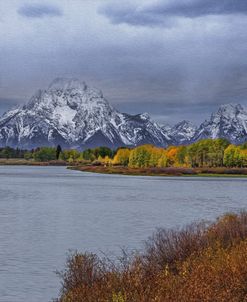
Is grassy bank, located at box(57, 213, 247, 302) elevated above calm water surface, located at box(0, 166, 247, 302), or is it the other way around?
grassy bank, located at box(57, 213, 247, 302)

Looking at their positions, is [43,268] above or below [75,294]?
below

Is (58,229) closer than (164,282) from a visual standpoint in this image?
No

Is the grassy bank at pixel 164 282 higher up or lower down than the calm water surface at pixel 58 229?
higher up

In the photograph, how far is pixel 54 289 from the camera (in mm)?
24094

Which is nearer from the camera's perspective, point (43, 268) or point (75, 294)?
point (75, 294)

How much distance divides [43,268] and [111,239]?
30.2 ft

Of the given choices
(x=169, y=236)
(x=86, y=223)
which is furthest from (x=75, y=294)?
(x=86, y=223)

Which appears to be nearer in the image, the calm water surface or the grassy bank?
the grassy bank

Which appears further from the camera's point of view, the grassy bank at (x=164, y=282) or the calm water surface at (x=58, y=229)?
the calm water surface at (x=58, y=229)

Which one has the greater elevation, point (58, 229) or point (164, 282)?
point (164, 282)

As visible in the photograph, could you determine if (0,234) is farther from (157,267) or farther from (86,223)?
(157,267)

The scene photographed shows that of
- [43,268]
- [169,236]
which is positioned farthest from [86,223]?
[169,236]

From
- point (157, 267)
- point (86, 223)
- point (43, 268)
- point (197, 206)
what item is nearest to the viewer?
point (157, 267)

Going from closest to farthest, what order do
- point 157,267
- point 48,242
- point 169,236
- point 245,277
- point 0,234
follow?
point 245,277, point 157,267, point 169,236, point 48,242, point 0,234
